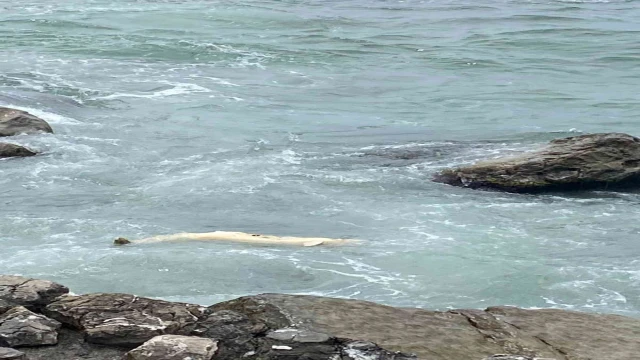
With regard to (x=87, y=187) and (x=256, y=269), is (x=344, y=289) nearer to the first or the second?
(x=256, y=269)

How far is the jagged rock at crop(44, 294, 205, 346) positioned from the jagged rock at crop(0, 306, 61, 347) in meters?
0.19

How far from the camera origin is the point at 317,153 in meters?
20.4

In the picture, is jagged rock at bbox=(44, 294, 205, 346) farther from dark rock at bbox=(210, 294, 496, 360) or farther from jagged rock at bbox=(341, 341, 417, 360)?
jagged rock at bbox=(341, 341, 417, 360)

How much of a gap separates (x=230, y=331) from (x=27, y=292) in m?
1.69

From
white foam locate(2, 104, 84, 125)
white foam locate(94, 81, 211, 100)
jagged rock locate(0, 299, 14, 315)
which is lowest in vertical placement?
white foam locate(94, 81, 211, 100)

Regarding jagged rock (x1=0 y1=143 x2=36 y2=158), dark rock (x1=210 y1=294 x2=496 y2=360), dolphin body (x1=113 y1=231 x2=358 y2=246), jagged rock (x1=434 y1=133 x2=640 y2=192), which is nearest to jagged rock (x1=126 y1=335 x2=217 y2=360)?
dark rock (x1=210 y1=294 x2=496 y2=360)

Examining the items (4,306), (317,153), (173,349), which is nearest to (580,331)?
(173,349)

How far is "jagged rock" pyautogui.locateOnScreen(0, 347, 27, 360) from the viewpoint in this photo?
712cm

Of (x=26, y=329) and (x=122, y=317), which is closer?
(x=26, y=329)

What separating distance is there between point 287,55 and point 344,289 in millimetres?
21934

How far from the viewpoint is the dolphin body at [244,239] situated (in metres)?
14.3

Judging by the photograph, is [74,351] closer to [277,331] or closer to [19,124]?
[277,331]

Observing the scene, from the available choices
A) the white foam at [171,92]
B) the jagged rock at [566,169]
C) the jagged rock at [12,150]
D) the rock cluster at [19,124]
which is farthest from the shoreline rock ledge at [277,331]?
the white foam at [171,92]

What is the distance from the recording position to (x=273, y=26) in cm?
4084
